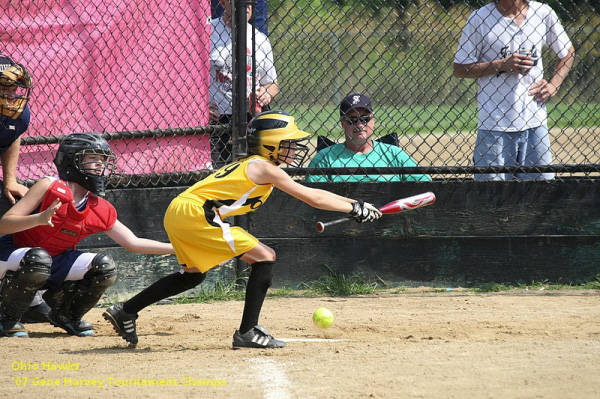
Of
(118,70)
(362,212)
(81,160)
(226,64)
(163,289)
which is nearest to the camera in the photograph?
(362,212)

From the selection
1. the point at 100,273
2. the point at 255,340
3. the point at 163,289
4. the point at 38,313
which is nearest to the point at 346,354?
the point at 255,340

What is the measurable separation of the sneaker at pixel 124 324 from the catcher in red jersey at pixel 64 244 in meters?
0.40

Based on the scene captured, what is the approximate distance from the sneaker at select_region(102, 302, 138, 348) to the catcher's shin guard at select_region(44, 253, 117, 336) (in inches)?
15.4

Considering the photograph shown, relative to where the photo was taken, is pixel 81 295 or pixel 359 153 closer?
pixel 81 295

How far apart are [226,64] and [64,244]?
228 cm

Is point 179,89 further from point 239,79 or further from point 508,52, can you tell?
point 508,52

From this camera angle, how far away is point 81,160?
5.18 metres

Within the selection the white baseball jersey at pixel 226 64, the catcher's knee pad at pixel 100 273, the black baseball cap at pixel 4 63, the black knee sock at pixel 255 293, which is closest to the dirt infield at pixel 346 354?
the black knee sock at pixel 255 293

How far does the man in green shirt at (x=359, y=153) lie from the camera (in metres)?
6.70

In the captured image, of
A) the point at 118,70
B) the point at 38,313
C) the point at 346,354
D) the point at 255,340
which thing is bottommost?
the point at 38,313

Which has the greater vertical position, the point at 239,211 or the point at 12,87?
the point at 12,87

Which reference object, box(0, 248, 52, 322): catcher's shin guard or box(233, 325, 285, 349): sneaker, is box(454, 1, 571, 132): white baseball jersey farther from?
box(0, 248, 52, 322): catcher's shin guard

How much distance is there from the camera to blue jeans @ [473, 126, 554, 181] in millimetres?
6644

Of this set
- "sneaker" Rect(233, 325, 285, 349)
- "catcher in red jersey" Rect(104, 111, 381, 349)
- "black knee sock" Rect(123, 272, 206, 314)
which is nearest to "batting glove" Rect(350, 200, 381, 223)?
"catcher in red jersey" Rect(104, 111, 381, 349)
